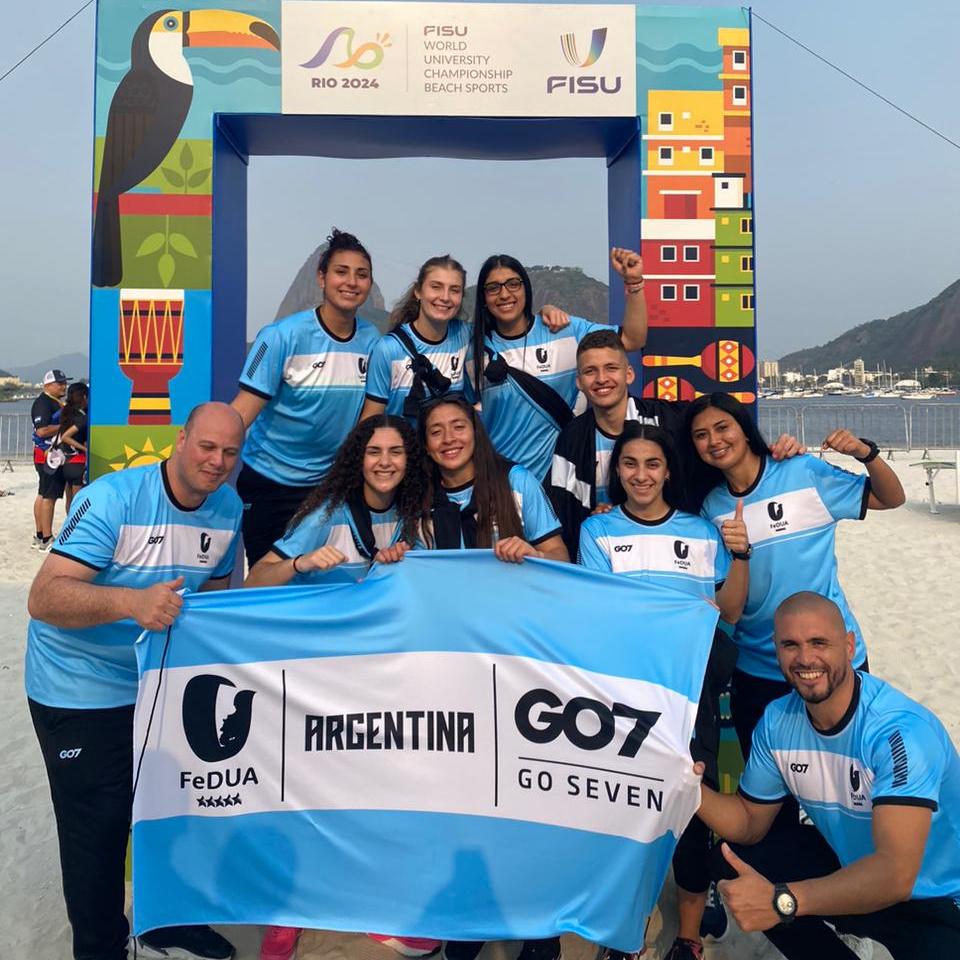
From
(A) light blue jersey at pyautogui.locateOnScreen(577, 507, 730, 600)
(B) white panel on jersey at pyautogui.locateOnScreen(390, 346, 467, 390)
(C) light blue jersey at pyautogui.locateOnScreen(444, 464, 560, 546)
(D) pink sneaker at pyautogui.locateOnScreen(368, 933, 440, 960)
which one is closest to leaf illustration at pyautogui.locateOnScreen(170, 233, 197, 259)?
(B) white panel on jersey at pyautogui.locateOnScreen(390, 346, 467, 390)

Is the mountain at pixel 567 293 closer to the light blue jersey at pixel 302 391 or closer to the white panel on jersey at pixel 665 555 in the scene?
the light blue jersey at pixel 302 391

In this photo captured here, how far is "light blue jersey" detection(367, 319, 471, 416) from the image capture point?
13.5 ft

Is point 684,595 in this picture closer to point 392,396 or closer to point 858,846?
point 858,846

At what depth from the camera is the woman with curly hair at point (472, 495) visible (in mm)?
3357

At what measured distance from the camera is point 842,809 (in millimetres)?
2730

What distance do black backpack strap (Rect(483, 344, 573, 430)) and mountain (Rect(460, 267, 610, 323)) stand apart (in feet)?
1.13

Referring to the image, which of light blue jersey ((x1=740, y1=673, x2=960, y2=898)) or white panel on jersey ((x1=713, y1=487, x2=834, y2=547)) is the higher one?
white panel on jersey ((x1=713, y1=487, x2=834, y2=547))

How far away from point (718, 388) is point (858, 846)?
9.29 feet

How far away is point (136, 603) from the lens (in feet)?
9.39

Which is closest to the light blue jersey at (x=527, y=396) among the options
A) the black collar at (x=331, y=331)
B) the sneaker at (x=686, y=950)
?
the black collar at (x=331, y=331)

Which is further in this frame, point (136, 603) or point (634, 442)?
point (634, 442)

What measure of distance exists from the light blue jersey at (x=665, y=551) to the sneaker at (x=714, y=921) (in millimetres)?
1376

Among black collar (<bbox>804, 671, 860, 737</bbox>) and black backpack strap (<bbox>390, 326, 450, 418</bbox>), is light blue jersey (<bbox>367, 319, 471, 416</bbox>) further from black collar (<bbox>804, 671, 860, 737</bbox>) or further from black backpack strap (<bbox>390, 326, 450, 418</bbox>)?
black collar (<bbox>804, 671, 860, 737</bbox>)

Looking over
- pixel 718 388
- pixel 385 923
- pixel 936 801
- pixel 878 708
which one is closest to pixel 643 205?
pixel 718 388
